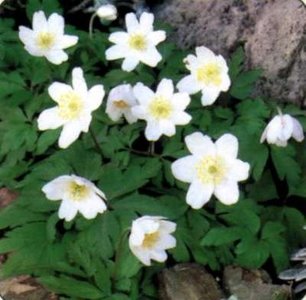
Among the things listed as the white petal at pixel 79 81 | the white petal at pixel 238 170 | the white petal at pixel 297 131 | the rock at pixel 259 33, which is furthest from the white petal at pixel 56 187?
the rock at pixel 259 33

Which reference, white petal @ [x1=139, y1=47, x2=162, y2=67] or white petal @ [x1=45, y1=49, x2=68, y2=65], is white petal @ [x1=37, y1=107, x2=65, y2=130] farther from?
white petal @ [x1=139, y1=47, x2=162, y2=67]

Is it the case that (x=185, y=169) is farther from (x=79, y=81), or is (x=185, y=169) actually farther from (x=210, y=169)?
(x=79, y=81)

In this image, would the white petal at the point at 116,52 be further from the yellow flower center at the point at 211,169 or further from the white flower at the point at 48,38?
the yellow flower center at the point at 211,169

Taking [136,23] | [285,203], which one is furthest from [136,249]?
[136,23]

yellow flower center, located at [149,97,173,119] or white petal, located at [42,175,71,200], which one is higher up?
yellow flower center, located at [149,97,173,119]

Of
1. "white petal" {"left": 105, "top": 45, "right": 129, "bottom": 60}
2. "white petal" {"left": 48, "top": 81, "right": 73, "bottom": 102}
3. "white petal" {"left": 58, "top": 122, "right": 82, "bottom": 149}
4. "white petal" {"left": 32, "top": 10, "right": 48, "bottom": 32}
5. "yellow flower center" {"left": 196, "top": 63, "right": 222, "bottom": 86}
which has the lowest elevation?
"white petal" {"left": 58, "top": 122, "right": 82, "bottom": 149}

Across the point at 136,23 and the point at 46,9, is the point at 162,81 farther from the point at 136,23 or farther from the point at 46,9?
the point at 46,9

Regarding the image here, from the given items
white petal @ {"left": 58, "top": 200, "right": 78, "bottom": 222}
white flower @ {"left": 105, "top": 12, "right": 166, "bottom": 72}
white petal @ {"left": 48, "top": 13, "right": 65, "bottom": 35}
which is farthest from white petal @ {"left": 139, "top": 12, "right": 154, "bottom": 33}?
white petal @ {"left": 58, "top": 200, "right": 78, "bottom": 222}

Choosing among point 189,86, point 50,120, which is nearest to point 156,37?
point 189,86
